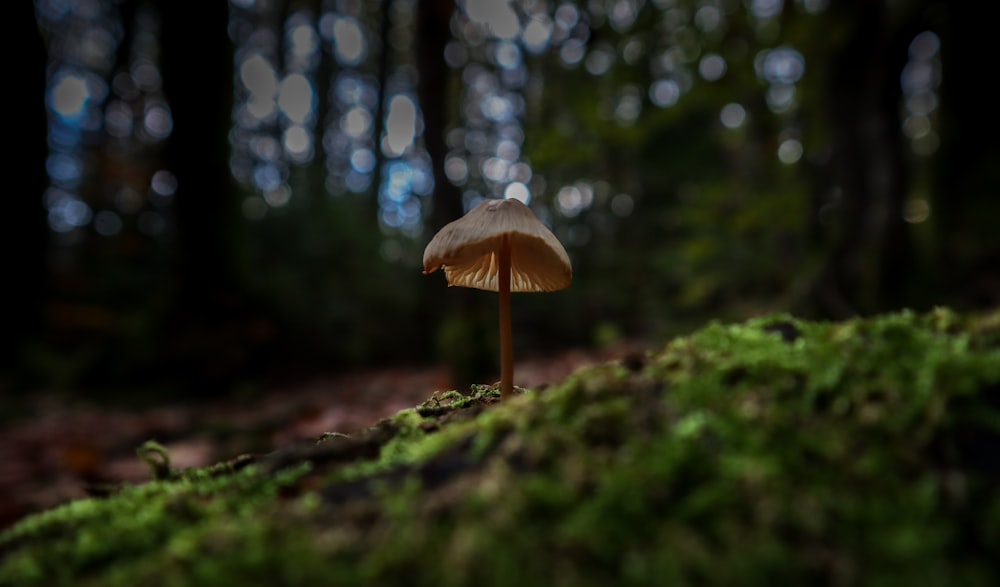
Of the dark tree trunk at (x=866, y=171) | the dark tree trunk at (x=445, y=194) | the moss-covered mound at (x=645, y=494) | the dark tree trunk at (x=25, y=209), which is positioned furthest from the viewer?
the dark tree trunk at (x=25, y=209)

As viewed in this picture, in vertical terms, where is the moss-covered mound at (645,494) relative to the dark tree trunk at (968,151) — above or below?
below

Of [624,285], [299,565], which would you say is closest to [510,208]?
[299,565]

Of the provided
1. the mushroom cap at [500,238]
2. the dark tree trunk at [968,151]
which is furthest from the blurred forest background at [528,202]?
the mushroom cap at [500,238]

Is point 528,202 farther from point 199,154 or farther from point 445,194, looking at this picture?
point 199,154

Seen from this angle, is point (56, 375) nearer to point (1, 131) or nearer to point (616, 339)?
point (1, 131)

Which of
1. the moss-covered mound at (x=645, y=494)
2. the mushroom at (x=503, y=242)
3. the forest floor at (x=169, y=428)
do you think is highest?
the mushroom at (x=503, y=242)

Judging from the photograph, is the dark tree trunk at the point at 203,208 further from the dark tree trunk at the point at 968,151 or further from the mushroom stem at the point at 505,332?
the dark tree trunk at the point at 968,151

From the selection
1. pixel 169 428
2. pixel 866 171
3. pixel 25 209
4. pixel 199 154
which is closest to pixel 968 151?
pixel 866 171
